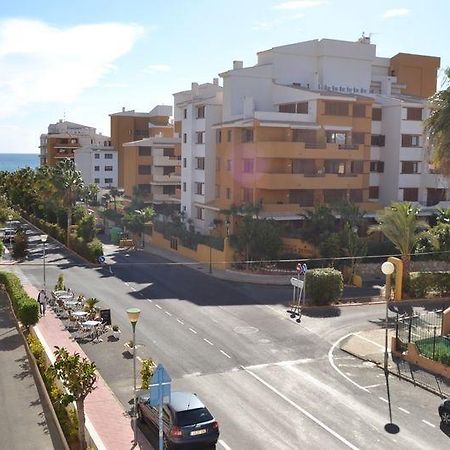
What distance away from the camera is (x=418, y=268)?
148 ft

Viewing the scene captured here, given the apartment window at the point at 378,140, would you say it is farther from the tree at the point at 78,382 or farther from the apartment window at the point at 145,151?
the tree at the point at 78,382

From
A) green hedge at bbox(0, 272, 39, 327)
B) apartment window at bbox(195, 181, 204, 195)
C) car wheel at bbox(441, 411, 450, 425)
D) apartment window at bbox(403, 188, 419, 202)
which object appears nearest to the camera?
car wheel at bbox(441, 411, 450, 425)

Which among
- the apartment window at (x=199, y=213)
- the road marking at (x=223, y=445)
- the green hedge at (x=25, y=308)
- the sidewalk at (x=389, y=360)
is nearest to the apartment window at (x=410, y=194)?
the apartment window at (x=199, y=213)

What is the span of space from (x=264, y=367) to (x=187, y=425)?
8916mm

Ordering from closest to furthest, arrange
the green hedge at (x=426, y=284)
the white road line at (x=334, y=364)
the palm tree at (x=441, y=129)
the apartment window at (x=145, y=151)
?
the white road line at (x=334, y=364)
the palm tree at (x=441, y=129)
the green hedge at (x=426, y=284)
the apartment window at (x=145, y=151)

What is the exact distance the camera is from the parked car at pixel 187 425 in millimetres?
17016

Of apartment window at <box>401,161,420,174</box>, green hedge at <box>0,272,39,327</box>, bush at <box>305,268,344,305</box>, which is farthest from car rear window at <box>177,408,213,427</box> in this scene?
apartment window at <box>401,161,420,174</box>

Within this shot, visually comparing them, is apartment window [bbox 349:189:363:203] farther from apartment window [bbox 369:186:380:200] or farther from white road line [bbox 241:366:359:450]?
white road line [bbox 241:366:359:450]

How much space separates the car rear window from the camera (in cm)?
1723

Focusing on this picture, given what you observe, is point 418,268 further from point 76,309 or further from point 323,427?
point 323,427

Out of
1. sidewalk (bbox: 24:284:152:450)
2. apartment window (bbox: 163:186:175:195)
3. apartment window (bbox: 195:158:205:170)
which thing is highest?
apartment window (bbox: 195:158:205:170)

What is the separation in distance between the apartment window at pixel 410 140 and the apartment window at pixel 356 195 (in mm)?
6442

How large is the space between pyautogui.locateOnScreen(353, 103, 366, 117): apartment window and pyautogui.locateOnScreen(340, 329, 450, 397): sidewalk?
29.4 m

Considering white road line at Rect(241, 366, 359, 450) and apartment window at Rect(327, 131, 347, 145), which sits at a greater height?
apartment window at Rect(327, 131, 347, 145)
